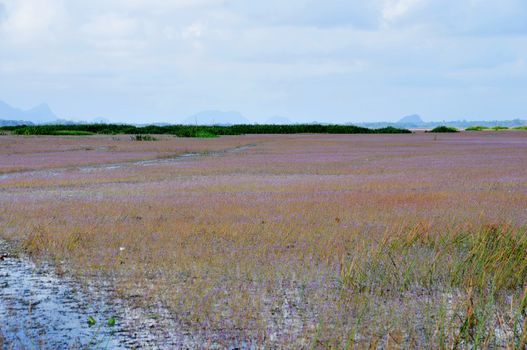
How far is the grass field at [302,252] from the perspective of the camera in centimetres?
644

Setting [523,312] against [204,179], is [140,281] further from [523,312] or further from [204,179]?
[204,179]

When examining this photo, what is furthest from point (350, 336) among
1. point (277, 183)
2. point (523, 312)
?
point (277, 183)

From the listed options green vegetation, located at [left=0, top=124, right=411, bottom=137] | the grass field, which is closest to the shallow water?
the grass field

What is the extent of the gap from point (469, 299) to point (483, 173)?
1658 centimetres

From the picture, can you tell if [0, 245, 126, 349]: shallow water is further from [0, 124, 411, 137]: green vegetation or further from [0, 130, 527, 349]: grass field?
[0, 124, 411, 137]: green vegetation

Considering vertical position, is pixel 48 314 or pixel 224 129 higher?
pixel 224 129

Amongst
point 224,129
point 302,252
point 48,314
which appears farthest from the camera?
point 224,129

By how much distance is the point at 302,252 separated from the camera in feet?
32.1

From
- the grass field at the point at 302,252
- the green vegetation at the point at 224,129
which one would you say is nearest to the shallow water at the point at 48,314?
the grass field at the point at 302,252

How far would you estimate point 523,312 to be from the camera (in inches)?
264

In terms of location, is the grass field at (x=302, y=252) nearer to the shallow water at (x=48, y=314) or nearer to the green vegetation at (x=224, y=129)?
the shallow water at (x=48, y=314)

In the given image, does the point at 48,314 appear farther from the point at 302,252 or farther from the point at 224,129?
the point at 224,129

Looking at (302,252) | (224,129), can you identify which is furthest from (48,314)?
(224,129)

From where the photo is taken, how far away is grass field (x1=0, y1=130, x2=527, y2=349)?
21.1 ft
